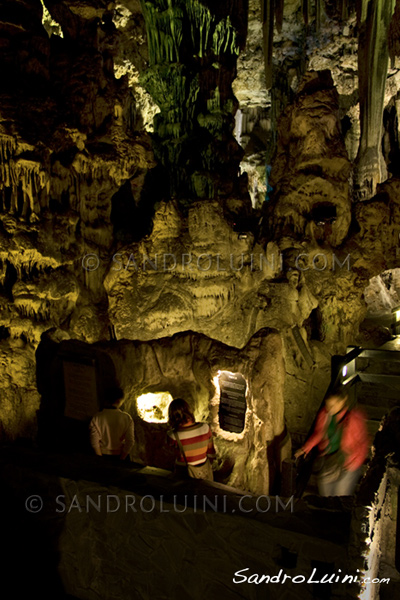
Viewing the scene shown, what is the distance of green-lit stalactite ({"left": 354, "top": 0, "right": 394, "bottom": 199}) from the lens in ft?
34.7

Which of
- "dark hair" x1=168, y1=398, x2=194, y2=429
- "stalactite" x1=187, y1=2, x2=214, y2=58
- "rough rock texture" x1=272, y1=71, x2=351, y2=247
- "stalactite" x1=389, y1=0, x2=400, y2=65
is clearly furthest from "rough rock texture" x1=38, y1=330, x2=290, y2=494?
"stalactite" x1=187, y1=2, x2=214, y2=58

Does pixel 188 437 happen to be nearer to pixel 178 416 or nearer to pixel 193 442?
pixel 193 442

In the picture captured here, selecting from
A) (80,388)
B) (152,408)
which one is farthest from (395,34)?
(80,388)

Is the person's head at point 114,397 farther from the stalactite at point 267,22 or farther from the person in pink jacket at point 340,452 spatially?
the stalactite at point 267,22

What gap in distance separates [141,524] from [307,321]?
21.5 feet

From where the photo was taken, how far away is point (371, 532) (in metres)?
2.26

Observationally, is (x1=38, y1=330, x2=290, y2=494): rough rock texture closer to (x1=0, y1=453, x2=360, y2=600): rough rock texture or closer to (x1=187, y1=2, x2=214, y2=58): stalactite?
(x1=0, y1=453, x2=360, y2=600): rough rock texture

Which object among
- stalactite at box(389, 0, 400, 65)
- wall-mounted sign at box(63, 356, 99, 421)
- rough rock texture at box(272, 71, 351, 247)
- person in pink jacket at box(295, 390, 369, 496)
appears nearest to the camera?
person in pink jacket at box(295, 390, 369, 496)

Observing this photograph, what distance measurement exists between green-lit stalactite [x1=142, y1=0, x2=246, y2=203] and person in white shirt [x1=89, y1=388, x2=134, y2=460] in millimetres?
10217

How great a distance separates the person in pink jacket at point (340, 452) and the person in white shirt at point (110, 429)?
67.8 inches

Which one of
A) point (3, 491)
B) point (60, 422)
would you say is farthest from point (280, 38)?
point (3, 491)

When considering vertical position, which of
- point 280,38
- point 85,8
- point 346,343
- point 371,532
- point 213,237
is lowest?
point 346,343

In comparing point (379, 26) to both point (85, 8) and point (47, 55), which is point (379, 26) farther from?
point (47, 55)

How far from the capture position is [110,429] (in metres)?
3.44
